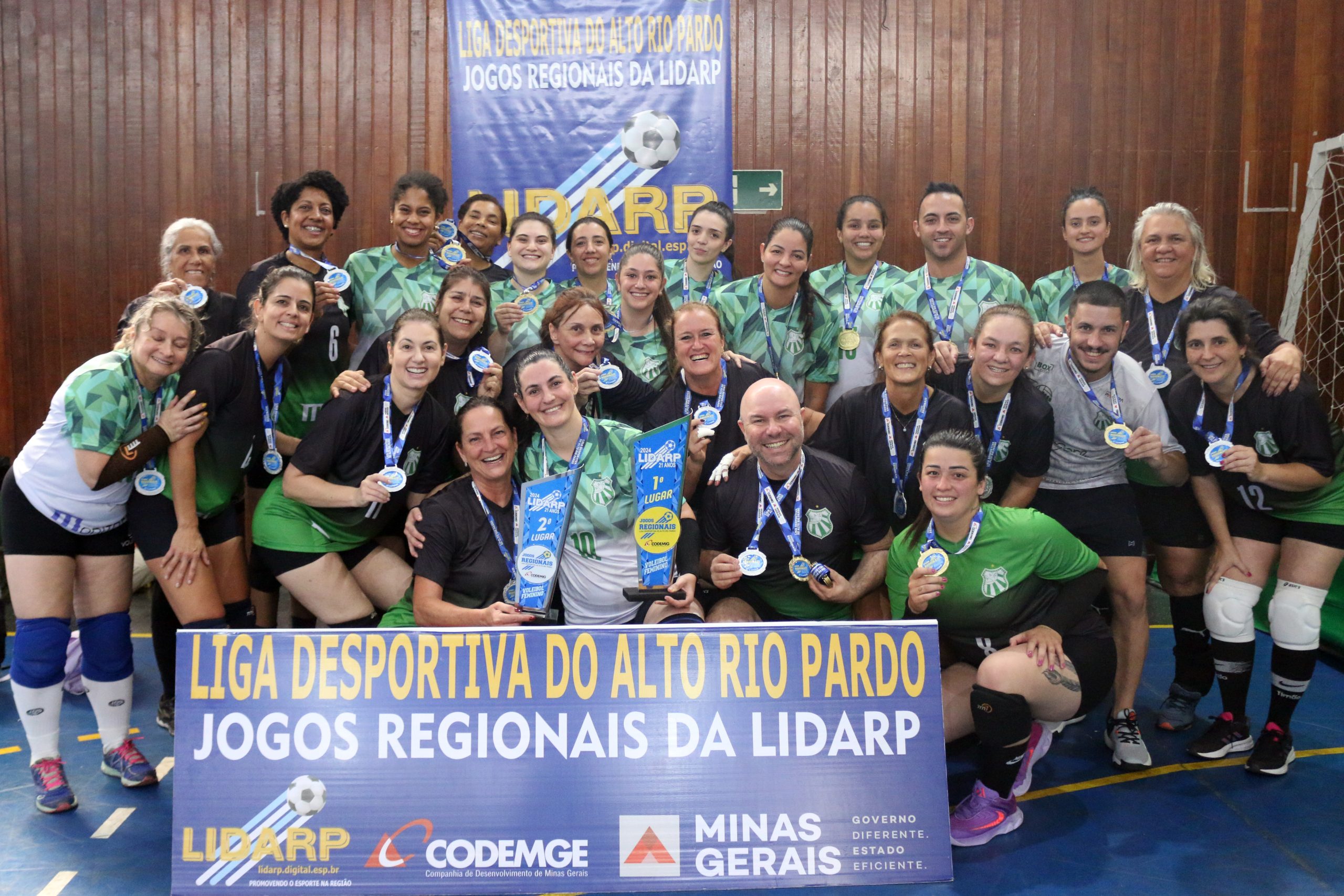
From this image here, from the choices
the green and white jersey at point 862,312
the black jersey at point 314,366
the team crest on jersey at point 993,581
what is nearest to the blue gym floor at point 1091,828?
the team crest on jersey at point 993,581

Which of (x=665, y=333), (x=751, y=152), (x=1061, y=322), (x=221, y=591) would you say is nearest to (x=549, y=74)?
(x=751, y=152)

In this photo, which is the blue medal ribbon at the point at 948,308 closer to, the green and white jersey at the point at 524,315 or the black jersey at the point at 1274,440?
the black jersey at the point at 1274,440

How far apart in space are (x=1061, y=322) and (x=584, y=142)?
315 centimetres

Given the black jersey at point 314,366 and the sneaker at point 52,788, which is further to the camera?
the black jersey at point 314,366

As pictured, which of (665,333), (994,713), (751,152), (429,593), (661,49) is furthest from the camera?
(751,152)

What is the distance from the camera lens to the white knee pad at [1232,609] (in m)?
3.92

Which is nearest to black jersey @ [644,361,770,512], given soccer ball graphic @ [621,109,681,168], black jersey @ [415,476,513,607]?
black jersey @ [415,476,513,607]

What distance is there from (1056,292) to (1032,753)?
215 cm

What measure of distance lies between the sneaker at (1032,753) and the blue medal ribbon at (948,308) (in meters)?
1.69

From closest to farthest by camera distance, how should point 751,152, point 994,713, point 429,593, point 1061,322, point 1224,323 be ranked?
1. point 994,713
2. point 429,593
3. point 1224,323
4. point 1061,322
5. point 751,152

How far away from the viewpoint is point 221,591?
3943mm

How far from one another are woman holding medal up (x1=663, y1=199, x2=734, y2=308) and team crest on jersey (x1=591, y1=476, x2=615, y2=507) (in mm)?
1298

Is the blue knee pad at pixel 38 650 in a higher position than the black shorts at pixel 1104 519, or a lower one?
lower

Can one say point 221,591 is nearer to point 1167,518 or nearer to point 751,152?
point 1167,518
